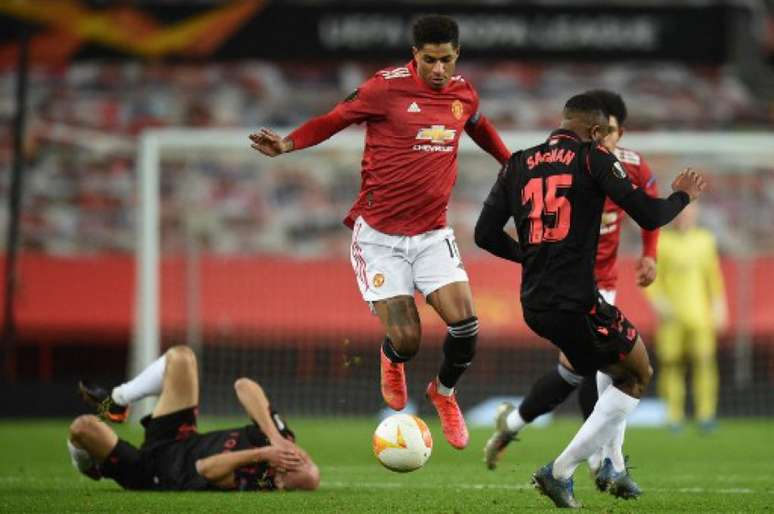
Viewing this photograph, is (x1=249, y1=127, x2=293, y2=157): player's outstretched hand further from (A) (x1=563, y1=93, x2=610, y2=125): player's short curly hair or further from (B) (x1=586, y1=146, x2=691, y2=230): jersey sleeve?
(B) (x1=586, y1=146, x2=691, y2=230): jersey sleeve

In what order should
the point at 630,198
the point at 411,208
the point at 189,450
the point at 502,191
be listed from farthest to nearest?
the point at 189,450
the point at 411,208
the point at 502,191
the point at 630,198

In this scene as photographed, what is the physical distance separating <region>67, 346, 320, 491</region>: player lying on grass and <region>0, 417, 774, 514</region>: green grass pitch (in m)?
0.13

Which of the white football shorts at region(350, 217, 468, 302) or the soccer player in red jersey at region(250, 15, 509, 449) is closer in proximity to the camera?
the soccer player in red jersey at region(250, 15, 509, 449)

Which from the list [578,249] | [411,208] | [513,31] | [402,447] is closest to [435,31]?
[411,208]

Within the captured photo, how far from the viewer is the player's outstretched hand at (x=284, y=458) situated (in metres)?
8.42

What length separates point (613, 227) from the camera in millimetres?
9234

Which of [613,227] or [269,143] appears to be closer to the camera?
[269,143]

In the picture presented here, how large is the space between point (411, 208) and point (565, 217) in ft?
4.44

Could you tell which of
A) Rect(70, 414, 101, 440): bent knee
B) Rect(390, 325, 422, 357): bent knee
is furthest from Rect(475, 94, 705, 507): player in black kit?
Rect(70, 414, 101, 440): bent knee

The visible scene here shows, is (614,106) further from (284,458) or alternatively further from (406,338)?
(284,458)

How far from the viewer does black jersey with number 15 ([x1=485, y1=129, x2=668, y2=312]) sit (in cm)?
716

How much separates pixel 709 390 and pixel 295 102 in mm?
6595

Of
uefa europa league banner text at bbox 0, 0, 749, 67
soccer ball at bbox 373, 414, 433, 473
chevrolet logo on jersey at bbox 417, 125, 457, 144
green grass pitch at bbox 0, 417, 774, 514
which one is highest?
uefa europa league banner text at bbox 0, 0, 749, 67

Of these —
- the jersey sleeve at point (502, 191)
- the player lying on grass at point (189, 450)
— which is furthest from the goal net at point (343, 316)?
the jersey sleeve at point (502, 191)
